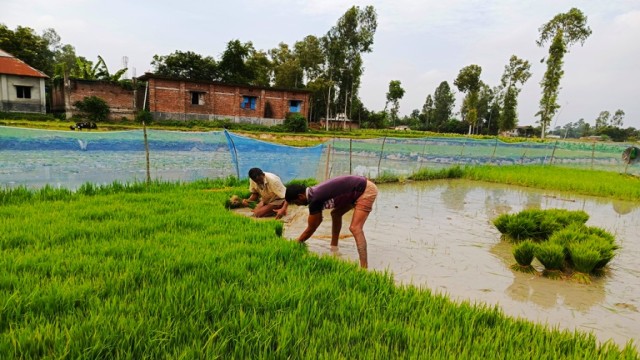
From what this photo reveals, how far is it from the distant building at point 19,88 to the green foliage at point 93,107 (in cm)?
384

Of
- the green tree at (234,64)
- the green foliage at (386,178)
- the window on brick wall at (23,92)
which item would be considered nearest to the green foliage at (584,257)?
the green foliage at (386,178)

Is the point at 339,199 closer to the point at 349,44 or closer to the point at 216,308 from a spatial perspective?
the point at 216,308

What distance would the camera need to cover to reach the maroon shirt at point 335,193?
3.95 m

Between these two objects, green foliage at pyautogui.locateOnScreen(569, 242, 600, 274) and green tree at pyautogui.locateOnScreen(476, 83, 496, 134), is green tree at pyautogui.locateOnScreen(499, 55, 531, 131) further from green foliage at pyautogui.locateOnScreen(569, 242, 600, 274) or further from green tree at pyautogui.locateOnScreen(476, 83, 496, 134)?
green foliage at pyautogui.locateOnScreen(569, 242, 600, 274)

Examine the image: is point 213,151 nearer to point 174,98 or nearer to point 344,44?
point 174,98

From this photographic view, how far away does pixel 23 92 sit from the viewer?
2555 centimetres

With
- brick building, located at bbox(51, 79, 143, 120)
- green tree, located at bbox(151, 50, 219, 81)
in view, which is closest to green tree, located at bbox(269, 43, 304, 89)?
green tree, located at bbox(151, 50, 219, 81)

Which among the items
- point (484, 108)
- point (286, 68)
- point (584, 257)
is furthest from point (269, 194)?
point (484, 108)

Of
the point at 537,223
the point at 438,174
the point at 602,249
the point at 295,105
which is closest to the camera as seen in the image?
the point at 602,249

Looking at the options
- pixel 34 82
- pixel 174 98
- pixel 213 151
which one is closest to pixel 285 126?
pixel 174 98

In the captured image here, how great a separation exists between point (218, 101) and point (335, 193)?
28300mm

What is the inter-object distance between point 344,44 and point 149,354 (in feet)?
133

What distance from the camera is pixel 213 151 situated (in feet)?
28.8

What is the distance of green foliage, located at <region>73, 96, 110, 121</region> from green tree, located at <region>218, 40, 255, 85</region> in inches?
590
